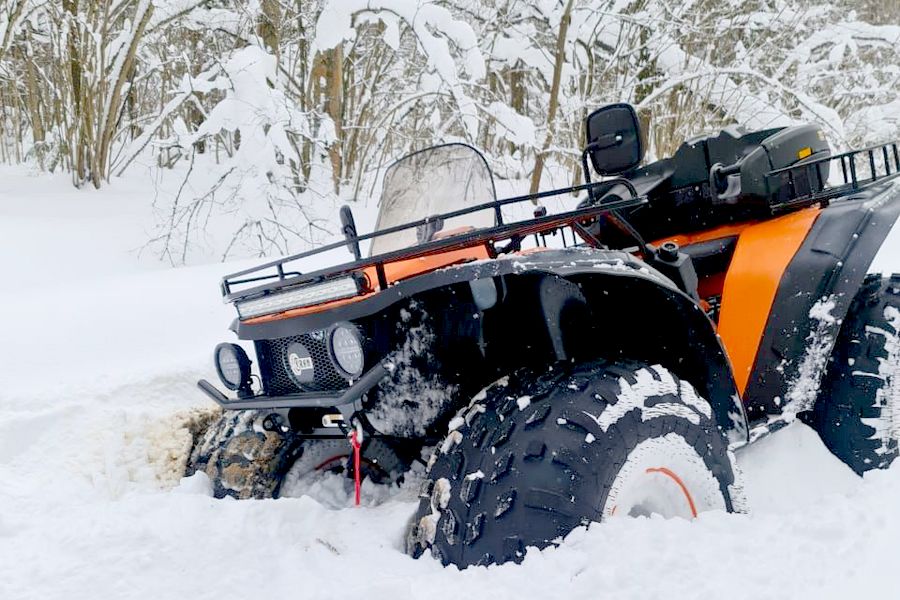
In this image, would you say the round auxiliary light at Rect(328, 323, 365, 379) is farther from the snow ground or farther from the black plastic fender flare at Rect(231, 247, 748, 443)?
the snow ground

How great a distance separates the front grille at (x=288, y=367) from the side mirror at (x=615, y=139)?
119 cm

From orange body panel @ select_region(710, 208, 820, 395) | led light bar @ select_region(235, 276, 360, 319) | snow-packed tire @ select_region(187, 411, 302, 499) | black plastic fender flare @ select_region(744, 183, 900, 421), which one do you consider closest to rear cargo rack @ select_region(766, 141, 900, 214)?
orange body panel @ select_region(710, 208, 820, 395)

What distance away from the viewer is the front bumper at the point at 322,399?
204 cm

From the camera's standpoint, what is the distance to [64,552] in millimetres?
1905

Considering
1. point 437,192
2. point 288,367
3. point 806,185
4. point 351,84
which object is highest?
point 351,84

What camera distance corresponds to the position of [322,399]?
6.91 ft

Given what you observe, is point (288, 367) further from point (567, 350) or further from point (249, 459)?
point (567, 350)

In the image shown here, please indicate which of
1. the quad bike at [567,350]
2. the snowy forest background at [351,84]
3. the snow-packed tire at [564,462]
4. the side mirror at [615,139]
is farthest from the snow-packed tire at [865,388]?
the snowy forest background at [351,84]

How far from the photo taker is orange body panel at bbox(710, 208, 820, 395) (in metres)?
2.78

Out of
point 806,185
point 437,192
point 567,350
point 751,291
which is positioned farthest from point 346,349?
point 806,185

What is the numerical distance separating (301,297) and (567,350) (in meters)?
0.79

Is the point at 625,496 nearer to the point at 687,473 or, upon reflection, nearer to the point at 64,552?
the point at 687,473

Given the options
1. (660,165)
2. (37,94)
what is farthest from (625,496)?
(37,94)

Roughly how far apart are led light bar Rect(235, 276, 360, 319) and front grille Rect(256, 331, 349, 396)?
12cm
